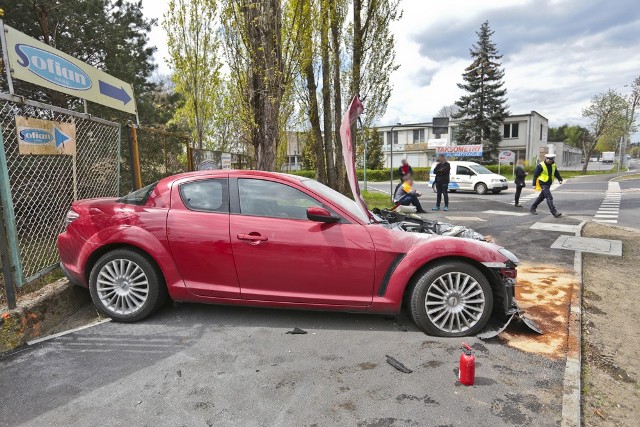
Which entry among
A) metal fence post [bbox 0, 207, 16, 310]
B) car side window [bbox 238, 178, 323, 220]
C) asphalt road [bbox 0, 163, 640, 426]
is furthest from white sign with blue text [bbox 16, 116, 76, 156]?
car side window [bbox 238, 178, 323, 220]

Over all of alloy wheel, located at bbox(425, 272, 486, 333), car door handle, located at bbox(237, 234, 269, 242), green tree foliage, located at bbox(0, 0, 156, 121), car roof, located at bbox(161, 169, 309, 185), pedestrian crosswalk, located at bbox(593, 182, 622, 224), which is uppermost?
green tree foliage, located at bbox(0, 0, 156, 121)

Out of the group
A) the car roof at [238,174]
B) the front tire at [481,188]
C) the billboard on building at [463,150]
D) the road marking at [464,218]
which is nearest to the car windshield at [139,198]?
the car roof at [238,174]

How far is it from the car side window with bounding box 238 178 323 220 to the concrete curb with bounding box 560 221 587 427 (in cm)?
233

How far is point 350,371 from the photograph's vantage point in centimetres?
297

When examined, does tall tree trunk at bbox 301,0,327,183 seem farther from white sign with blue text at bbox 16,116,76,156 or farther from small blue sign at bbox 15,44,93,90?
white sign with blue text at bbox 16,116,76,156

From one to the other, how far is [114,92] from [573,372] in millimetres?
6324

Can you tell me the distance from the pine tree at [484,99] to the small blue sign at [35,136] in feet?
139

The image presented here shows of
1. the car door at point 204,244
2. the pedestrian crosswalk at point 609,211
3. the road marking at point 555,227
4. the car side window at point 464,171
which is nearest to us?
the car door at point 204,244

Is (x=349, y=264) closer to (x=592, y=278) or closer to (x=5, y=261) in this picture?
(x=5, y=261)

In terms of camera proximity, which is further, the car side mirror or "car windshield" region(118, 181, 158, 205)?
"car windshield" region(118, 181, 158, 205)

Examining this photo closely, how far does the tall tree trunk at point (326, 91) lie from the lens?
1275cm

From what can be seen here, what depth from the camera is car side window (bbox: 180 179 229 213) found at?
374 cm

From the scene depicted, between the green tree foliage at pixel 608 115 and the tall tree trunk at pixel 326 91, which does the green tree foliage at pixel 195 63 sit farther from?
the green tree foliage at pixel 608 115

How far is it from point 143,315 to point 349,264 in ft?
6.73
